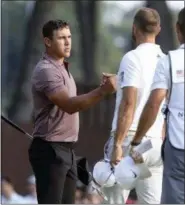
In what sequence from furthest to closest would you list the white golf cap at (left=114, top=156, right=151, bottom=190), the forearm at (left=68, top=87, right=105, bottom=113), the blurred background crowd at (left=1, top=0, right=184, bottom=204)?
the blurred background crowd at (left=1, top=0, right=184, bottom=204)
the forearm at (left=68, top=87, right=105, bottom=113)
the white golf cap at (left=114, top=156, right=151, bottom=190)

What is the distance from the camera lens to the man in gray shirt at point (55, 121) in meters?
5.37

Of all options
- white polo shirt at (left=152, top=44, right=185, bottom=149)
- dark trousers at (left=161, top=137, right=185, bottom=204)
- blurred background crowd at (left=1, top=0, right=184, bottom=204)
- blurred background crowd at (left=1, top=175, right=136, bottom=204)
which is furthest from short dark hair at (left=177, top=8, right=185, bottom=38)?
blurred background crowd at (left=1, top=0, right=184, bottom=204)

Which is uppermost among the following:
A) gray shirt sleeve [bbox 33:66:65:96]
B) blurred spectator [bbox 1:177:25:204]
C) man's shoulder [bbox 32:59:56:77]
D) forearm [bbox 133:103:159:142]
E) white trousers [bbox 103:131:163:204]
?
man's shoulder [bbox 32:59:56:77]

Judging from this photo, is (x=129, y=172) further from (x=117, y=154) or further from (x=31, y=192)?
(x=31, y=192)

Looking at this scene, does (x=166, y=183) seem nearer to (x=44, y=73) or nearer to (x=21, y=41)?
(x=44, y=73)

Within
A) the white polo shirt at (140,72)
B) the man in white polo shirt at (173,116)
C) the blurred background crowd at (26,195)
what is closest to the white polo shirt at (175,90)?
the man in white polo shirt at (173,116)

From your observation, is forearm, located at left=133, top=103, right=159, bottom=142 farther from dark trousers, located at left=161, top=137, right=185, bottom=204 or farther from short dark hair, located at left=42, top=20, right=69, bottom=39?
short dark hair, located at left=42, top=20, right=69, bottom=39

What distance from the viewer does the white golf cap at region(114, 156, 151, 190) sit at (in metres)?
5.23

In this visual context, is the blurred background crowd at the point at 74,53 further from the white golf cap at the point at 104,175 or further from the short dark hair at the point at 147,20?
the short dark hair at the point at 147,20

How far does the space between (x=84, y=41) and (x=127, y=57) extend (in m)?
3.54

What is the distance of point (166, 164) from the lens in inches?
182

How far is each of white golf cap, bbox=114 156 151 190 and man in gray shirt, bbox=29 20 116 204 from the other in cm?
35

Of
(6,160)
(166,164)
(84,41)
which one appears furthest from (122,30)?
(166,164)

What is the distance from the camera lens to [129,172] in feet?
17.3
